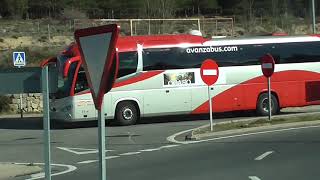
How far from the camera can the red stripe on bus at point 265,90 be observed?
25688 mm

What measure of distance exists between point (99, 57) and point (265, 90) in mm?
20846

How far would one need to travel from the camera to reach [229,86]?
2564cm

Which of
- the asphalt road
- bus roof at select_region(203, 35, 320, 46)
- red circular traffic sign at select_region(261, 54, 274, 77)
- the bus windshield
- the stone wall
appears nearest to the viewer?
the asphalt road

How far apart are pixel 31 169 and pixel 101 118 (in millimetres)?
8273

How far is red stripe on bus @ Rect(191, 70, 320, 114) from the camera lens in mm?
25688

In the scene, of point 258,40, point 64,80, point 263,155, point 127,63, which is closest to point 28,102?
point 64,80

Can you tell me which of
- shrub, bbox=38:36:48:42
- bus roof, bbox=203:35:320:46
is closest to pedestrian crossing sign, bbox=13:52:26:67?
bus roof, bbox=203:35:320:46

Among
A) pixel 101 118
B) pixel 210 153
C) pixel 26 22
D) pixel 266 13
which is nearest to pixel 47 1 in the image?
pixel 26 22

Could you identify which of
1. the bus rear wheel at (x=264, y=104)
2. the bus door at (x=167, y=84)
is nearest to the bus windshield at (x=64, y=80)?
the bus door at (x=167, y=84)

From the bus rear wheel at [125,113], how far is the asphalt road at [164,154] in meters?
0.86

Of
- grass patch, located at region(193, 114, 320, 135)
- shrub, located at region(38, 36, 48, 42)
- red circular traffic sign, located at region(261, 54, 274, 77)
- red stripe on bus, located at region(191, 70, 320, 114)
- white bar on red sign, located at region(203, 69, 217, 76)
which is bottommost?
grass patch, located at region(193, 114, 320, 135)

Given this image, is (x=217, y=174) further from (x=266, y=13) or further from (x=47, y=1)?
(x=47, y=1)

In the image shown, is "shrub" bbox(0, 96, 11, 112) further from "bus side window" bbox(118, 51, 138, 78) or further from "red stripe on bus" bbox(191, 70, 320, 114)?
"red stripe on bus" bbox(191, 70, 320, 114)

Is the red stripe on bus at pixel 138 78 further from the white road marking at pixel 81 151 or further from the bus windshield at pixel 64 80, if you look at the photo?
the white road marking at pixel 81 151
